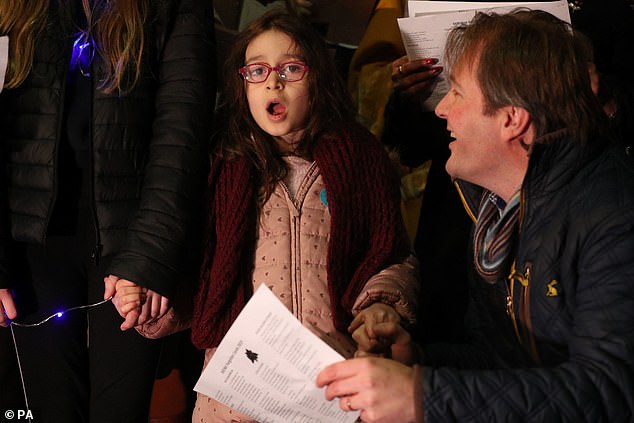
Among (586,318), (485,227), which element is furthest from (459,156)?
(586,318)

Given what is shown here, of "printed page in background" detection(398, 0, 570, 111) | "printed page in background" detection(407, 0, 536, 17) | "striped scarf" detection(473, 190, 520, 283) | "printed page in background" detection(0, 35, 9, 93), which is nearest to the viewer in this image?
"striped scarf" detection(473, 190, 520, 283)

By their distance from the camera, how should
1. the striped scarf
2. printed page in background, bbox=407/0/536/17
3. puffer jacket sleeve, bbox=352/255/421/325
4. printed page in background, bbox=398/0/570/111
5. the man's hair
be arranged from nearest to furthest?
the man's hair < the striped scarf < puffer jacket sleeve, bbox=352/255/421/325 < printed page in background, bbox=398/0/570/111 < printed page in background, bbox=407/0/536/17

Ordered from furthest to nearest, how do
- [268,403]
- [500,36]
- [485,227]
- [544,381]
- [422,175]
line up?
[422,175]
[485,227]
[500,36]
[268,403]
[544,381]

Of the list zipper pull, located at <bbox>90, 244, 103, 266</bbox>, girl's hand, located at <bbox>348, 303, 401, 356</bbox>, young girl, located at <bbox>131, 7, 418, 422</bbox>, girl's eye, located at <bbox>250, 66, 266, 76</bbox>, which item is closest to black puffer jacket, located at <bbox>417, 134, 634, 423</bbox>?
girl's hand, located at <bbox>348, 303, 401, 356</bbox>

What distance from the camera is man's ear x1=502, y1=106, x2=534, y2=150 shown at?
5.54 feet

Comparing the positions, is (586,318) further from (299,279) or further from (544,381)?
(299,279)

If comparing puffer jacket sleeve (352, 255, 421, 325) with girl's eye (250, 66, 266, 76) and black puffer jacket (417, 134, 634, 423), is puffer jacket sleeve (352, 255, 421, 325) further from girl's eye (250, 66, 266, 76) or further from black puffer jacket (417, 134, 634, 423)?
girl's eye (250, 66, 266, 76)

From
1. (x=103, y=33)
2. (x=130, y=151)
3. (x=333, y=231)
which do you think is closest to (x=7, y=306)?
(x=130, y=151)

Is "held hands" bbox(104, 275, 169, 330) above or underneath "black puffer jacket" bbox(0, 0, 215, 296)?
underneath

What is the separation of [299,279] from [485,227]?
50 cm

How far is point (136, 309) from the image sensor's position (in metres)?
2.01

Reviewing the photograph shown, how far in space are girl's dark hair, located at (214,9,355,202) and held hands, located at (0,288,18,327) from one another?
70cm

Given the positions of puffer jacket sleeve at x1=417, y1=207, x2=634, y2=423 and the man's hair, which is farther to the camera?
the man's hair

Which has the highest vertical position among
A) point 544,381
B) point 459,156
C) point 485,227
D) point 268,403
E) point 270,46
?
point 270,46
